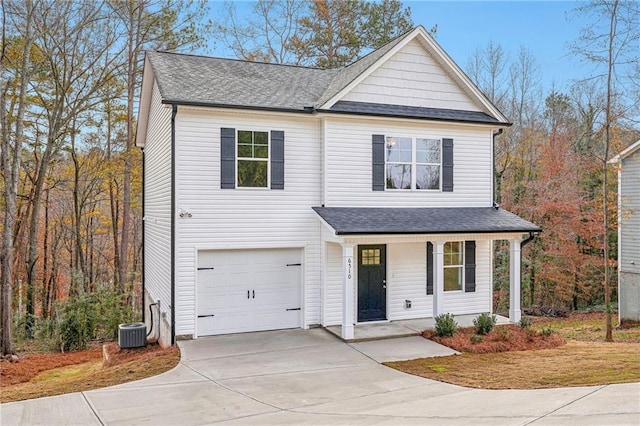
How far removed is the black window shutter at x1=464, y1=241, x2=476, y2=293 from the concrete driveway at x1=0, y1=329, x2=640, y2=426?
426 centimetres

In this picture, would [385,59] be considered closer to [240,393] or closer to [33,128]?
[240,393]

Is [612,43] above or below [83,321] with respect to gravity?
above

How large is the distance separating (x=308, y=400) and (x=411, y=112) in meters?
8.52

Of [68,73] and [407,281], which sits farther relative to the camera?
[68,73]

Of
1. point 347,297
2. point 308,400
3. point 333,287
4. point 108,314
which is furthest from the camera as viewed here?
point 108,314

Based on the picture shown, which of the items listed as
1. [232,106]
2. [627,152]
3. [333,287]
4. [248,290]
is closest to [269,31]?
[232,106]

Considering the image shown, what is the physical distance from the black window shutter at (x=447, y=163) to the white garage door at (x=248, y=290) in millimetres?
4766

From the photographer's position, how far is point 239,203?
11664 millimetres

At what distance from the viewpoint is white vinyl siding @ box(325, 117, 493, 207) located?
1244cm

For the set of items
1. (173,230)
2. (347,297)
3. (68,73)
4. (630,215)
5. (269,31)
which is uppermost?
(269,31)

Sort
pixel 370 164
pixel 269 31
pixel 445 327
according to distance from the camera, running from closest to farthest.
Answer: pixel 445 327 → pixel 370 164 → pixel 269 31

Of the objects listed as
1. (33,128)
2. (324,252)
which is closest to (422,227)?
(324,252)

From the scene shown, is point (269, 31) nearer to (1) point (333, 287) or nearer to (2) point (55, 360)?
(1) point (333, 287)

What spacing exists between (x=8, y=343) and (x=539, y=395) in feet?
44.5
